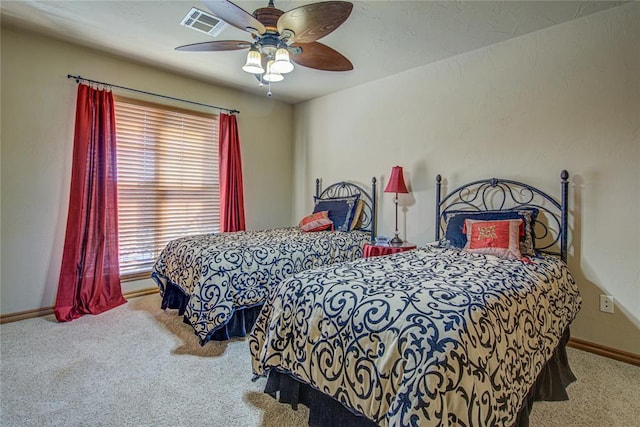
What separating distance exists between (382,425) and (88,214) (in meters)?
3.11

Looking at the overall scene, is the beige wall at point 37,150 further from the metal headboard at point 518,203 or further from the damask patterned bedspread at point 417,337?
the metal headboard at point 518,203

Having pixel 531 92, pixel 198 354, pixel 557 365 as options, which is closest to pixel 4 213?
pixel 198 354

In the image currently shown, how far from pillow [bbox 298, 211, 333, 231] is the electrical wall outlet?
2399 mm

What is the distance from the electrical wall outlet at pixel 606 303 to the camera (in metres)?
2.31

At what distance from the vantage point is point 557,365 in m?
1.89

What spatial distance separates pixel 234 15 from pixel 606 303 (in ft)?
10.2

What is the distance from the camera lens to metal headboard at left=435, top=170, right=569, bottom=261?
8.06 feet

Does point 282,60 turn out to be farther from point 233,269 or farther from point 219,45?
point 233,269

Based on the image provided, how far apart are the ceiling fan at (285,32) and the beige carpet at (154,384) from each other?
1978mm

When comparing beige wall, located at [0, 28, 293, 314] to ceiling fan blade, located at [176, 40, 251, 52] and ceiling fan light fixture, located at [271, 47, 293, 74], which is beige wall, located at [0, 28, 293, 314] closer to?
ceiling fan blade, located at [176, 40, 251, 52]

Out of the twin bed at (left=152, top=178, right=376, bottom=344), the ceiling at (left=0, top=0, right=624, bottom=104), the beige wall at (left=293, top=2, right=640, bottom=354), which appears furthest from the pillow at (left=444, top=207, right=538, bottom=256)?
the ceiling at (left=0, top=0, right=624, bottom=104)

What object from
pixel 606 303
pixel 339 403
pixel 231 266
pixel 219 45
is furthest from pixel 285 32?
pixel 606 303

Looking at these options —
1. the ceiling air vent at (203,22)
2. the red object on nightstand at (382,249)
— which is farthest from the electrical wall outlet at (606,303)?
the ceiling air vent at (203,22)

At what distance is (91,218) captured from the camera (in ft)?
9.96
